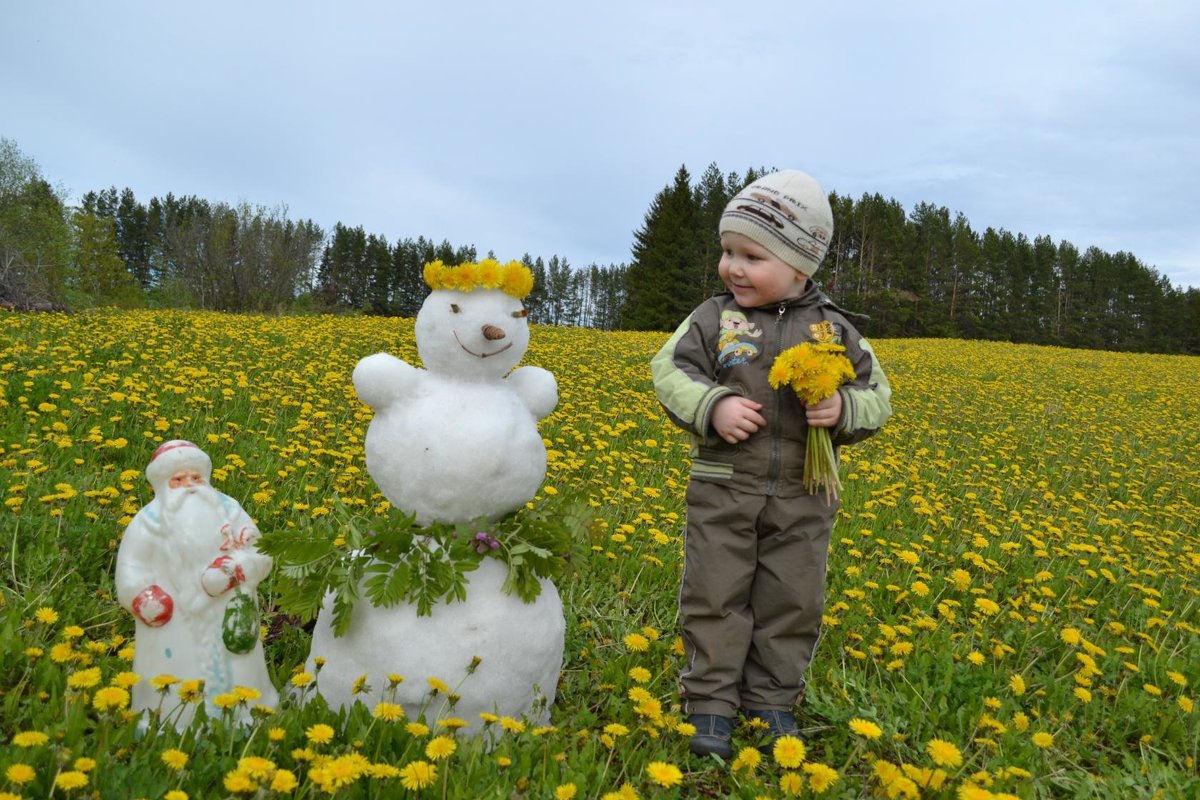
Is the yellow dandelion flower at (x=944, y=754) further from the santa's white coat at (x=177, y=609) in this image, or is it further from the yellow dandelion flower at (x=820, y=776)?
the santa's white coat at (x=177, y=609)

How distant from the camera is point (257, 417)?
4.84 metres

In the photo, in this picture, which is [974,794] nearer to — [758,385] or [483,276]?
[758,385]

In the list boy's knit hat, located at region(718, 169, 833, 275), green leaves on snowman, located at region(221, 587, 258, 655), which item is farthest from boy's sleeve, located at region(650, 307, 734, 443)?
green leaves on snowman, located at region(221, 587, 258, 655)

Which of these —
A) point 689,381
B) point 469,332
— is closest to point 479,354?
point 469,332

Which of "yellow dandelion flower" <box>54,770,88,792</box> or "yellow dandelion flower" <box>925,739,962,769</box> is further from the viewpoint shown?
"yellow dandelion flower" <box>925,739,962,769</box>

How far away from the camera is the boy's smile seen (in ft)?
7.50

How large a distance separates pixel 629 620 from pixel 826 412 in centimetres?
130

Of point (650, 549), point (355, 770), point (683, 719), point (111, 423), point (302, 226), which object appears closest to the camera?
point (355, 770)

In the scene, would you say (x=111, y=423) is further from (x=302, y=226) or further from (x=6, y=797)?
(x=302, y=226)

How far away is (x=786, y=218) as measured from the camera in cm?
225

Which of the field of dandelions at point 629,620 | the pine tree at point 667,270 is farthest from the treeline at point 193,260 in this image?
the field of dandelions at point 629,620

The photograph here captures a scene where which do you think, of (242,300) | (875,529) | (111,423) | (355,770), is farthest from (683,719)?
(242,300)

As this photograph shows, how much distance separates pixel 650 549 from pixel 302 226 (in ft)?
106

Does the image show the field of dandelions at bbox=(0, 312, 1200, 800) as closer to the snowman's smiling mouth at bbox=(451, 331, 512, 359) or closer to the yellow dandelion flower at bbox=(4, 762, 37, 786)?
the yellow dandelion flower at bbox=(4, 762, 37, 786)
